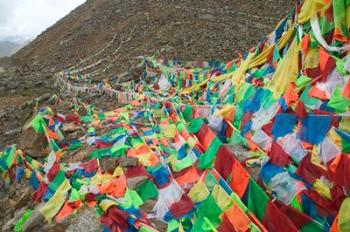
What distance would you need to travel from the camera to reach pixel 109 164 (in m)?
11.8

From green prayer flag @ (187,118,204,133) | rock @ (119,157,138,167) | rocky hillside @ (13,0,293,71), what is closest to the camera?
rock @ (119,157,138,167)

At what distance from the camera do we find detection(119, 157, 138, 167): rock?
11.5 metres

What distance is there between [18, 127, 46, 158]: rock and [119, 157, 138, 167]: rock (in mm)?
3649

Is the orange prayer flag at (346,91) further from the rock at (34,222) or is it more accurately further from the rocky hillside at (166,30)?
the rocky hillside at (166,30)

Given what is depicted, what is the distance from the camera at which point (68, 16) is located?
4569cm

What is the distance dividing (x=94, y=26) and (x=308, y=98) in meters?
28.1

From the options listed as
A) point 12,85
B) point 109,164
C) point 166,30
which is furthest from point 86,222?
point 166,30

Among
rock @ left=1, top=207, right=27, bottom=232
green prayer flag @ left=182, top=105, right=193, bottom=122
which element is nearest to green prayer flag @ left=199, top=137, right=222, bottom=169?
rock @ left=1, top=207, right=27, bottom=232

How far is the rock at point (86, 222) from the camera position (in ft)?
29.8

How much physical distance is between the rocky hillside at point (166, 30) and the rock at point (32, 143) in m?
14.1

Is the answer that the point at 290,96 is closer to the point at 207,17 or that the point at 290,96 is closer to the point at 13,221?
the point at 13,221

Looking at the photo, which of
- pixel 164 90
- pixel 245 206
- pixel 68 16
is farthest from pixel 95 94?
pixel 68 16

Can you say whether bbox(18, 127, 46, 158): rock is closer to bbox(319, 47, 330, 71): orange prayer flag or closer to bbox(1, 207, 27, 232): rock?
bbox(1, 207, 27, 232): rock

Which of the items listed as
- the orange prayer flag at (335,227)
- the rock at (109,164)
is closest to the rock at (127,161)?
the rock at (109,164)
